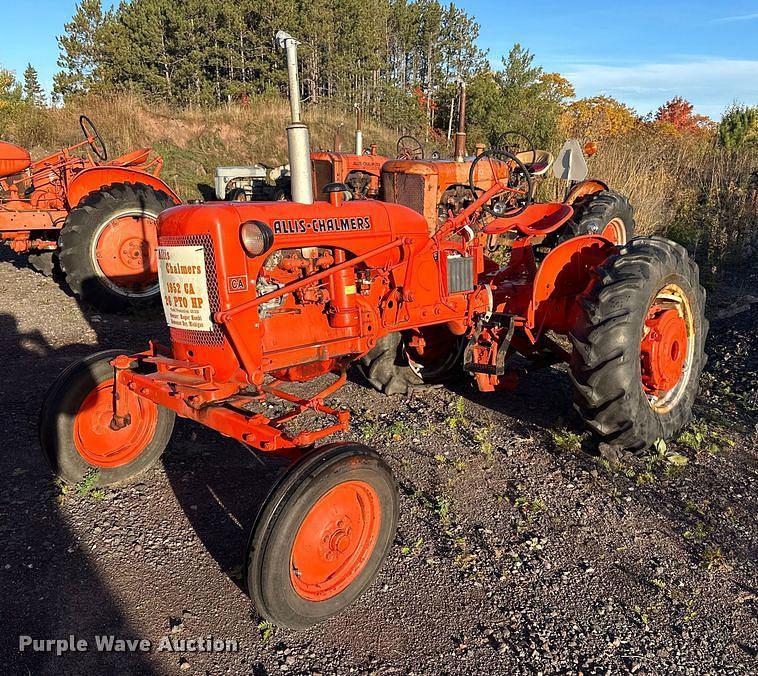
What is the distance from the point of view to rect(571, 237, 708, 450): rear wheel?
3.40 metres

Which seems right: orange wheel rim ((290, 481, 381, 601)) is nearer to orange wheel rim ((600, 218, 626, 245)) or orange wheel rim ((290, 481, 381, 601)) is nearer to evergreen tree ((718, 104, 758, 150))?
orange wheel rim ((600, 218, 626, 245))

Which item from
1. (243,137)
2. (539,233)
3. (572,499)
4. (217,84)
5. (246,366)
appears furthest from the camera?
(217,84)

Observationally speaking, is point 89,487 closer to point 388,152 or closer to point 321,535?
point 321,535

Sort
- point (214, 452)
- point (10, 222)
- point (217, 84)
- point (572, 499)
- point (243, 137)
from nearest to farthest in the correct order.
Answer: point (572, 499) < point (214, 452) < point (10, 222) < point (243, 137) < point (217, 84)

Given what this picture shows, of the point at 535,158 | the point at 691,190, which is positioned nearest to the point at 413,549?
the point at 535,158

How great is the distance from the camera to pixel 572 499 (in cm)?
338

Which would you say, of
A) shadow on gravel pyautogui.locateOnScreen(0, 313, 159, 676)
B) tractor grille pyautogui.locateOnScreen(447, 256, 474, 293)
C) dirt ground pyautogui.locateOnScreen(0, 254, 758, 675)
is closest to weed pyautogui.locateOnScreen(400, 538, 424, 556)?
dirt ground pyautogui.locateOnScreen(0, 254, 758, 675)

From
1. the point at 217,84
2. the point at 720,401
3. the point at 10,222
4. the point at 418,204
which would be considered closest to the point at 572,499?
the point at 720,401

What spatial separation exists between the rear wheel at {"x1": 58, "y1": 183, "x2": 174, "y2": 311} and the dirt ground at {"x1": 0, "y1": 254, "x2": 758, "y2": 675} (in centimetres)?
225

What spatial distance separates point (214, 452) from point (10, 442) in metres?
1.38

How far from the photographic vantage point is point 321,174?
10.1 m

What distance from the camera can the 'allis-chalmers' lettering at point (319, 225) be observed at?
2773mm

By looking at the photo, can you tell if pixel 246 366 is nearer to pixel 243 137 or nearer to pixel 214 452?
pixel 214 452

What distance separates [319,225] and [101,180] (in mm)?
5752
